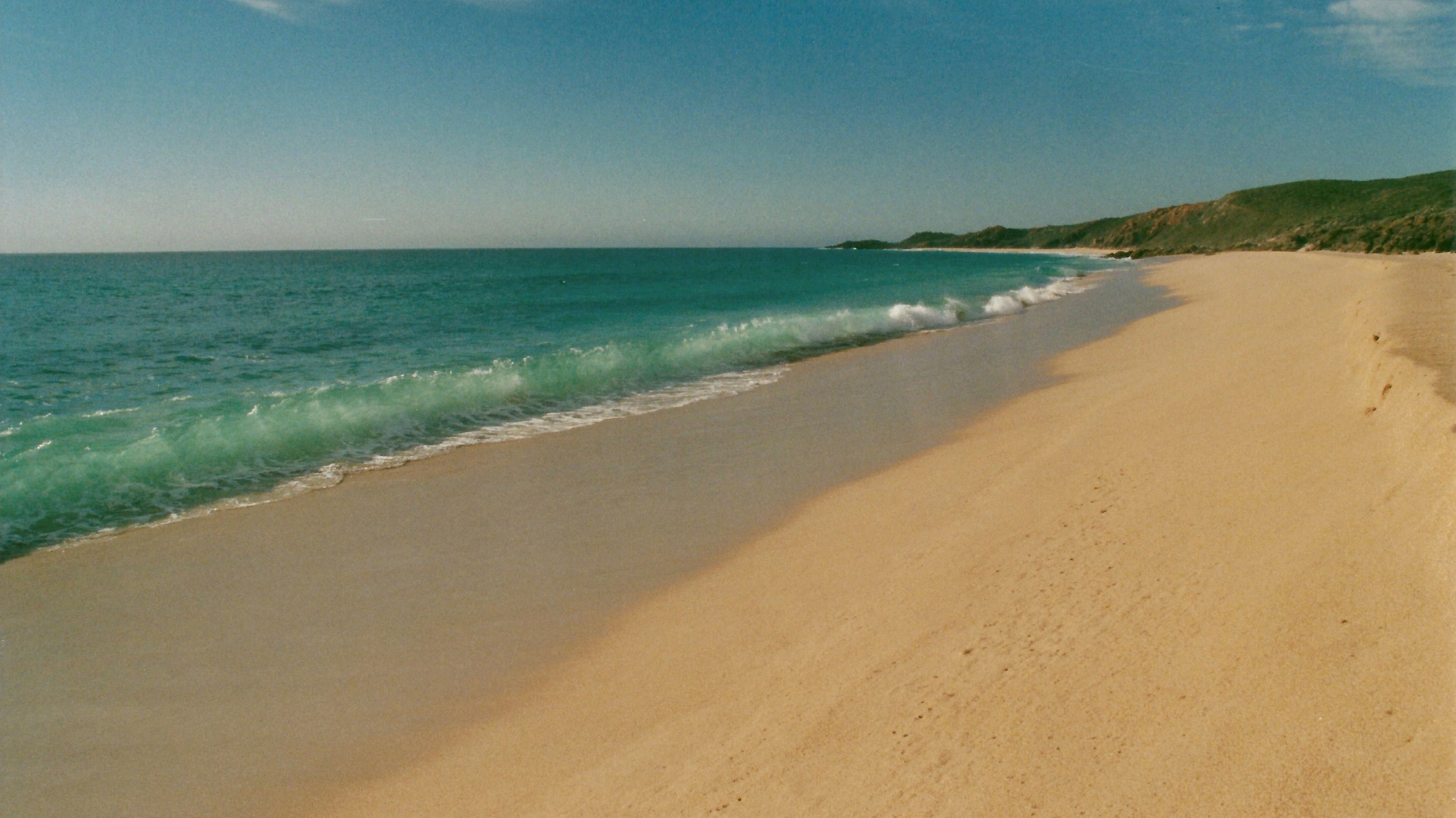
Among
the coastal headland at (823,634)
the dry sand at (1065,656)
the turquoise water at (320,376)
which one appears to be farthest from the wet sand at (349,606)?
the turquoise water at (320,376)

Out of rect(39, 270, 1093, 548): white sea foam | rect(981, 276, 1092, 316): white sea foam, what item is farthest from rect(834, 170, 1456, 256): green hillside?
rect(39, 270, 1093, 548): white sea foam

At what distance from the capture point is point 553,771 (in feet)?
12.3

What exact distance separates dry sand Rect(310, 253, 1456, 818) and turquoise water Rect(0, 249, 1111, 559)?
6.44 metres

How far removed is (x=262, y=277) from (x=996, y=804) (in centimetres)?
7937

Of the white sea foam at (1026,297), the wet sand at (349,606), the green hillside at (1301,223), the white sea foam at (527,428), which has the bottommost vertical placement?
the wet sand at (349,606)

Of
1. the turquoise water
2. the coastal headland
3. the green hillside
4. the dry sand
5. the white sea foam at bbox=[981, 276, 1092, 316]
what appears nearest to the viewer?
the dry sand

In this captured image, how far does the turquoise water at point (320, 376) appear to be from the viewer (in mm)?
8992

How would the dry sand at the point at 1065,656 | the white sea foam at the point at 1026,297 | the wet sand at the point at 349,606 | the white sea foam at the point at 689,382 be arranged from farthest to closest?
the white sea foam at the point at 1026,297 < the white sea foam at the point at 689,382 < the wet sand at the point at 349,606 < the dry sand at the point at 1065,656

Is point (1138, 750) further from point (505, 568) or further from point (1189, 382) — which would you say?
point (1189, 382)

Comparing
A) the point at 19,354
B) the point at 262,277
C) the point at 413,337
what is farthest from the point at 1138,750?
the point at 262,277

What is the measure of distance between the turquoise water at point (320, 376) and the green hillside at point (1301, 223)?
26879mm

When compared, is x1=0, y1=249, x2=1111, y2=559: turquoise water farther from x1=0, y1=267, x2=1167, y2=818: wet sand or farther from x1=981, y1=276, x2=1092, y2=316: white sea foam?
x1=0, y1=267, x2=1167, y2=818: wet sand

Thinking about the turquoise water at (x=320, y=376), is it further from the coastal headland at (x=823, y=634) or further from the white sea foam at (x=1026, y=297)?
the coastal headland at (x=823, y=634)

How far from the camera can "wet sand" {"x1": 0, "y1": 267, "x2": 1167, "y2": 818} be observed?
4078 millimetres
